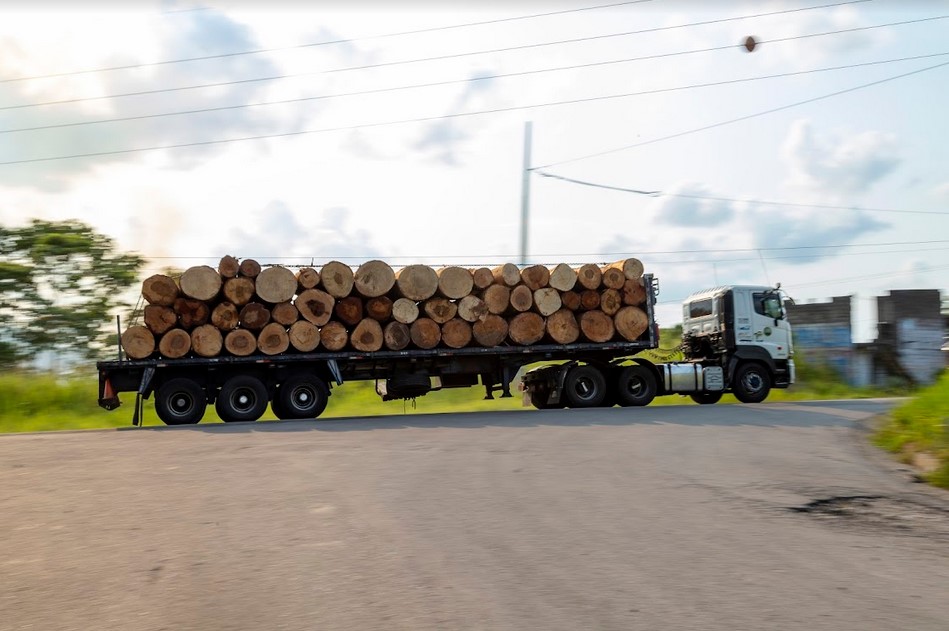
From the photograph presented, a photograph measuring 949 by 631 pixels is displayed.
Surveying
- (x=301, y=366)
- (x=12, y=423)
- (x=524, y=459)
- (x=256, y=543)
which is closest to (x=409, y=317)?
(x=301, y=366)

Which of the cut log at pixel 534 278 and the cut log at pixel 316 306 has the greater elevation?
the cut log at pixel 534 278

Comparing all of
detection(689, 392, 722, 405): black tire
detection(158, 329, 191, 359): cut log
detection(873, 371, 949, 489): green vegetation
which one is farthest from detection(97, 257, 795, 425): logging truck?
detection(873, 371, 949, 489): green vegetation

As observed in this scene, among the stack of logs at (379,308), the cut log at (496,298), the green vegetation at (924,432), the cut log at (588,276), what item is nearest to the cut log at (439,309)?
the stack of logs at (379,308)

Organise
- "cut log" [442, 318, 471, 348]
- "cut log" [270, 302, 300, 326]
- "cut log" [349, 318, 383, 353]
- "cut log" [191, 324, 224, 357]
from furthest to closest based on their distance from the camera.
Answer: "cut log" [442, 318, 471, 348]
"cut log" [349, 318, 383, 353]
"cut log" [270, 302, 300, 326]
"cut log" [191, 324, 224, 357]

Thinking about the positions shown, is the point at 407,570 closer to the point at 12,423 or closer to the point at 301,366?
the point at 301,366

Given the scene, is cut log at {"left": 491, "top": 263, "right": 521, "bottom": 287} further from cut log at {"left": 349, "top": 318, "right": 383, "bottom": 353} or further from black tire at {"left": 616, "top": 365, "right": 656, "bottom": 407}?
black tire at {"left": 616, "top": 365, "right": 656, "bottom": 407}

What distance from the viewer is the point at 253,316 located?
64.6 ft

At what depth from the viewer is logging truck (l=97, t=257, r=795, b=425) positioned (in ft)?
63.6

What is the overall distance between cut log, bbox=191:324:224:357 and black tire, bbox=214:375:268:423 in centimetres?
72

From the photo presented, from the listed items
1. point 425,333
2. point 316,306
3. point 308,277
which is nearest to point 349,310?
point 316,306

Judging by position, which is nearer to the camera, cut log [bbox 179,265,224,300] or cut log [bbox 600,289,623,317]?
cut log [bbox 179,265,224,300]

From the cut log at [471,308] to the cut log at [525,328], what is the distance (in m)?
0.70

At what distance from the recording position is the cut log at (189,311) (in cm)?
1947

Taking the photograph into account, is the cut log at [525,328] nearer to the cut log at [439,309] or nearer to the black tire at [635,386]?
the cut log at [439,309]
